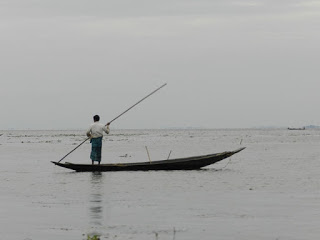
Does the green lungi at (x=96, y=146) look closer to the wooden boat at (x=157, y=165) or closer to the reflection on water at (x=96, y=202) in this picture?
the wooden boat at (x=157, y=165)

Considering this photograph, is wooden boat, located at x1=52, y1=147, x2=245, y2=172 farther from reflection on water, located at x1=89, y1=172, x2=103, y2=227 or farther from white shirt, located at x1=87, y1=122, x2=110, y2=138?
reflection on water, located at x1=89, y1=172, x2=103, y2=227

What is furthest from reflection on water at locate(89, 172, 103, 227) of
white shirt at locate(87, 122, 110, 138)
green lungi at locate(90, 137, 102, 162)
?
white shirt at locate(87, 122, 110, 138)

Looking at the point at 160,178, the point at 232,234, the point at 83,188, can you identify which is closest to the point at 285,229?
the point at 232,234

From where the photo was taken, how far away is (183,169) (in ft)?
87.3

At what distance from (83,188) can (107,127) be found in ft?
17.7

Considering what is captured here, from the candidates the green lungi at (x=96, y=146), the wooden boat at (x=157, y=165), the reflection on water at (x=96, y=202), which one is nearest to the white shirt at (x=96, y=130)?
the green lungi at (x=96, y=146)

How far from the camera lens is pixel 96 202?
15.2 metres

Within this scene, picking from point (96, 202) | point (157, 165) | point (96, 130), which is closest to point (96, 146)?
point (96, 130)

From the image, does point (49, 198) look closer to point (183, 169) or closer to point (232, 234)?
point (232, 234)

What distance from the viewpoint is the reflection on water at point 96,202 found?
473 inches

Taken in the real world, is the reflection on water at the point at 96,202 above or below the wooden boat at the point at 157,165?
below

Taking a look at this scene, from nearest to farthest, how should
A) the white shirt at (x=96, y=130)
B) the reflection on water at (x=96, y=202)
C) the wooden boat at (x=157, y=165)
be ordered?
the reflection on water at (x=96, y=202) < the white shirt at (x=96, y=130) < the wooden boat at (x=157, y=165)

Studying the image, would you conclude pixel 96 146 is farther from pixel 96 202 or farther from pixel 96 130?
pixel 96 202

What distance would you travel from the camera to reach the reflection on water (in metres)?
12.0
